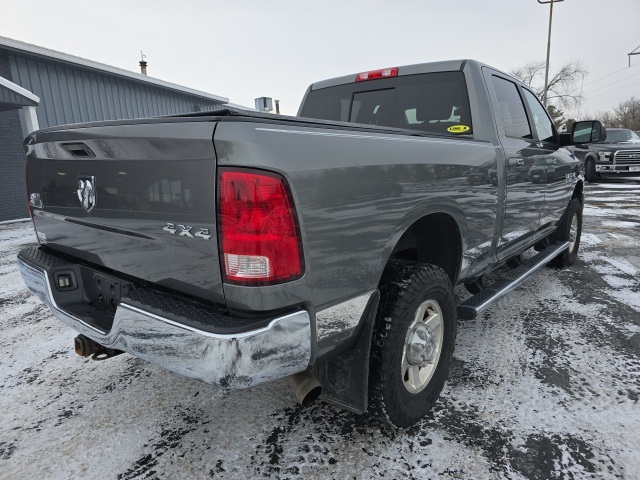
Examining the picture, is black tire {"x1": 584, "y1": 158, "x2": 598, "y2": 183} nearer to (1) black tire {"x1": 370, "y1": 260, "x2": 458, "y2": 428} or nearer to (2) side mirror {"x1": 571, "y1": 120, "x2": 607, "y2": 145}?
(2) side mirror {"x1": 571, "y1": 120, "x2": 607, "y2": 145}

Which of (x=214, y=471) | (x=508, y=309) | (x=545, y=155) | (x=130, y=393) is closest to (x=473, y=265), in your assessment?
(x=508, y=309)

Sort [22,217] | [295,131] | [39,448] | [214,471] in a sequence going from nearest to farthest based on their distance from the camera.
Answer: [295,131] < [214,471] < [39,448] < [22,217]

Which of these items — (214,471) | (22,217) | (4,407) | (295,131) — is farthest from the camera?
(22,217)

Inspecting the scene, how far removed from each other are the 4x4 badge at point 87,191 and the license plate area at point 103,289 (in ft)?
1.07

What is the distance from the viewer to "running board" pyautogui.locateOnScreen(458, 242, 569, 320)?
2.56 m

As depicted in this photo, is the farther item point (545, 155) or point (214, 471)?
point (545, 155)

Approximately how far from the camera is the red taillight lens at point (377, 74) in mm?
3204

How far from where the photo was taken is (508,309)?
12.2 ft

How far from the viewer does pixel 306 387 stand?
71.2 inches

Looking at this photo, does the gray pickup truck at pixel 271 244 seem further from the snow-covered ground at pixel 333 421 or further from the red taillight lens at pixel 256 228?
the snow-covered ground at pixel 333 421

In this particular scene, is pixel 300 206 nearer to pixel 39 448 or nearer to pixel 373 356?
pixel 373 356

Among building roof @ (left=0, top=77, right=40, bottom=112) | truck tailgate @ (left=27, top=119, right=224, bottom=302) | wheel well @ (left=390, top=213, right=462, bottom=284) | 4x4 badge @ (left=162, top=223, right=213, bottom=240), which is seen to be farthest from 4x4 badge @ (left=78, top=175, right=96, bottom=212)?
building roof @ (left=0, top=77, right=40, bottom=112)

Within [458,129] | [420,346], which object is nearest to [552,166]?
[458,129]

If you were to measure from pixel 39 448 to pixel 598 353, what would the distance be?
333 centimetres
